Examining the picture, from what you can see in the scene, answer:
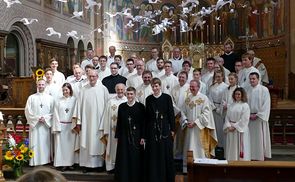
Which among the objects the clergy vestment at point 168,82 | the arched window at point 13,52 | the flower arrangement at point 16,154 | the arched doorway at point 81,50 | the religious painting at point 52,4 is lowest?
the flower arrangement at point 16,154

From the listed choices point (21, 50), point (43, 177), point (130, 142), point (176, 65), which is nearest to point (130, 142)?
point (130, 142)

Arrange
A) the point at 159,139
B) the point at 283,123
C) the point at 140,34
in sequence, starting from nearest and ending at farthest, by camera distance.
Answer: the point at 159,139 < the point at 283,123 < the point at 140,34

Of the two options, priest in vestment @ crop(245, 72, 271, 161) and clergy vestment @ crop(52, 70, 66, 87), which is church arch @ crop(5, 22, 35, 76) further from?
priest in vestment @ crop(245, 72, 271, 161)

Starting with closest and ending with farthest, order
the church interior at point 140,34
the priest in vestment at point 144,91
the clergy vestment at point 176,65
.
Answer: the priest in vestment at point 144,91 < the clergy vestment at point 176,65 < the church interior at point 140,34

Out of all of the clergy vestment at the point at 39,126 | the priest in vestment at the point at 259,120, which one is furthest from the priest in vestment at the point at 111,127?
the priest in vestment at the point at 259,120

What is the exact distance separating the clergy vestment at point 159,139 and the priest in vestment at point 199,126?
64 centimetres

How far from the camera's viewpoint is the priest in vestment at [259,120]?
7555 millimetres

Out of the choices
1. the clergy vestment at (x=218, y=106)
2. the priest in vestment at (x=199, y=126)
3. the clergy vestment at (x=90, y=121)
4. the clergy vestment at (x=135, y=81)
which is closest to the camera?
the priest in vestment at (x=199, y=126)

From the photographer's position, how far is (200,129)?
7.35 metres

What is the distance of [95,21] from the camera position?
24719mm

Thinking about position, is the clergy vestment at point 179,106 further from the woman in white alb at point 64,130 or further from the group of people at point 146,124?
the woman in white alb at point 64,130

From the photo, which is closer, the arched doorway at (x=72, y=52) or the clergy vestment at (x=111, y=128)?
the clergy vestment at (x=111, y=128)

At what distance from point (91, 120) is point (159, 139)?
62.5 inches

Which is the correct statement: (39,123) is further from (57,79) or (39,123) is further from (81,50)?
(81,50)
